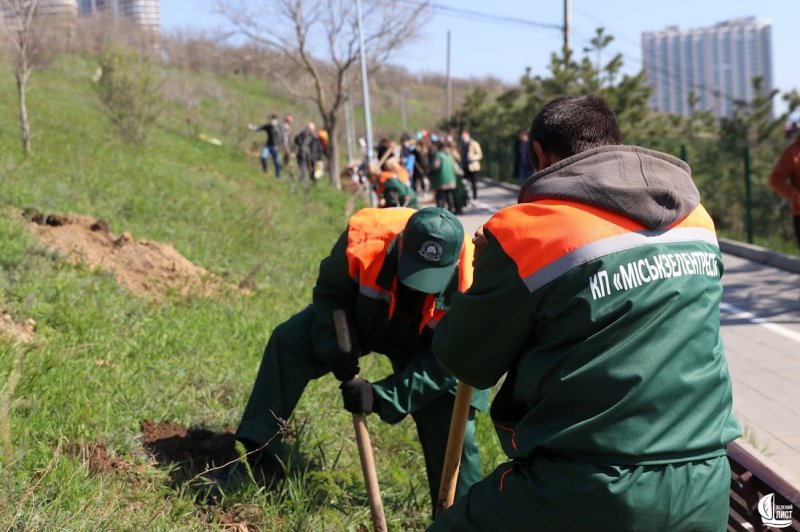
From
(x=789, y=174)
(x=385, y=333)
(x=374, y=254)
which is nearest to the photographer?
(x=374, y=254)

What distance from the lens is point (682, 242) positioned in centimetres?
250

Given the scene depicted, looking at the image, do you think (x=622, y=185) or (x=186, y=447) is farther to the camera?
(x=186, y=447)

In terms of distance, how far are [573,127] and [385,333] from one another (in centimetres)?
209

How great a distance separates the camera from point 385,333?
449cm

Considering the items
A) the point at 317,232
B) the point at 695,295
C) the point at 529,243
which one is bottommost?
the point at 317,232

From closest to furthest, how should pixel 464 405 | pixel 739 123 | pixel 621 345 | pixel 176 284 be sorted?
1. pixel 621 345
2. pixel 464 405
3. pixel 176 284
4. pixel 739 123

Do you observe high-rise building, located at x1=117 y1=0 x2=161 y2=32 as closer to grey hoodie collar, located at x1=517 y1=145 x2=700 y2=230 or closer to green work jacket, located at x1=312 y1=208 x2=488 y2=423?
green work jacket, located at x1=312 y1=208 x2=488 y2=423

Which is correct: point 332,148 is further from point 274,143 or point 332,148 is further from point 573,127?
point 573,127

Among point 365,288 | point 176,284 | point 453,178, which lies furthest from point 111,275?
point 453,178

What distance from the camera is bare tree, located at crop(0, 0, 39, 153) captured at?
43.9ft

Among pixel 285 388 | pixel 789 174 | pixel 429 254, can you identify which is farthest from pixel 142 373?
pixel 789 174

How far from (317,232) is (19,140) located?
4.43 m

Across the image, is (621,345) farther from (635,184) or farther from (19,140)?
(19,140)

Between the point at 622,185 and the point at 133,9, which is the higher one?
the point at 133,9
